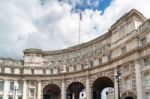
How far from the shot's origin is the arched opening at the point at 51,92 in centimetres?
8267

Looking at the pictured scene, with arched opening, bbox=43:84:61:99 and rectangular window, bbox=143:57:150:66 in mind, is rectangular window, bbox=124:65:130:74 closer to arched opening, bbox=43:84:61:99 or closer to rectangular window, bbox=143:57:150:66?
rectangular window, bbox=143:57:150:66

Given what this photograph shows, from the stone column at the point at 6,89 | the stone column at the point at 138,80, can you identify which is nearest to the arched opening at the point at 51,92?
the stone column at the point at 6,89

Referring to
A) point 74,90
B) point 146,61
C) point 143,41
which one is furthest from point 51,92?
point 143,41

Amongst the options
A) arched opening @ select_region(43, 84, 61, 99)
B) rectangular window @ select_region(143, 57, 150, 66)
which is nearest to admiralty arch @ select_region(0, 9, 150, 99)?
arched opening @ select_region(43, 84, 61, 99)

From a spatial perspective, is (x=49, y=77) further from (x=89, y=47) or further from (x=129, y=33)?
(x=129, y=33)

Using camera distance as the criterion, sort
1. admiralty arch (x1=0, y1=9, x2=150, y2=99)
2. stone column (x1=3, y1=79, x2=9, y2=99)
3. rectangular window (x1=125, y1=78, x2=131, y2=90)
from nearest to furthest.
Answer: admiralty arch (x1=0, y1=9, x2=150, y2=99)
rectangular window (x1=125, y1=78, x2=131, y2=90)
stone column (x1=3, y1=79, x2=9, y2=99)

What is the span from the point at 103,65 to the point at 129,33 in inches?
473

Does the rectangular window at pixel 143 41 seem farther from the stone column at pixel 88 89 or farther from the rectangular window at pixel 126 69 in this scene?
the stone column at pixel 88 89

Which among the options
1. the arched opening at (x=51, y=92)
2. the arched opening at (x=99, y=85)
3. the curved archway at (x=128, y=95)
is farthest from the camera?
the arched opening at (x=51, y=92)

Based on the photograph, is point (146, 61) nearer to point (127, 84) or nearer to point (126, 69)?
point (126, 69)

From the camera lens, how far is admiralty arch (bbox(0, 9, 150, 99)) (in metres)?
56.0

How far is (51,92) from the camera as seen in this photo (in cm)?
8575

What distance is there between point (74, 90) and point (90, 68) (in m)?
13.1

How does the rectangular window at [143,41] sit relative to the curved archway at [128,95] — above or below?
above
